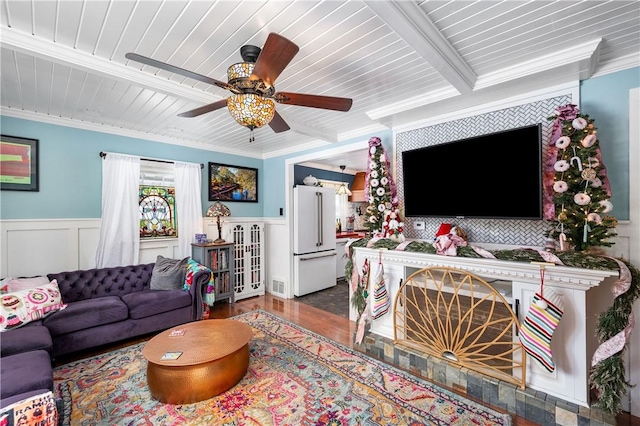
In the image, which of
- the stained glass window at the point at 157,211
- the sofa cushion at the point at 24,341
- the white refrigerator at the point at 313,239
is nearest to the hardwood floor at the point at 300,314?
the white refrigerator at the point at 313,239

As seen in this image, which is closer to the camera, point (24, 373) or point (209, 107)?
point (24, 373)

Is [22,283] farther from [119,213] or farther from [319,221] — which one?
[319,221]

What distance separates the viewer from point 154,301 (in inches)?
128

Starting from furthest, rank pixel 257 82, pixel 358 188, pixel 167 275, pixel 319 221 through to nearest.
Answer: pixel 358 188 < pixel 319 221 < pixel 167 275 < pixel 257 82

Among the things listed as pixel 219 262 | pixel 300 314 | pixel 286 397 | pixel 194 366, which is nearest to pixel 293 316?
pixel 300 314

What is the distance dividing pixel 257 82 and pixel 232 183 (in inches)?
135

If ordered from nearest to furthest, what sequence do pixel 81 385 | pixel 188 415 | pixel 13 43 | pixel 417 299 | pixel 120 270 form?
pixel 13 43, pixel 188 415, pixel 81 385, pixel 417 299, pixel 120 270

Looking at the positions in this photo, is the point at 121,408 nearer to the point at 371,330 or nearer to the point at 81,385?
the point at 81,385

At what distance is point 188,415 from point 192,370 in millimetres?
287

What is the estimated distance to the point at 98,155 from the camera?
3570mm

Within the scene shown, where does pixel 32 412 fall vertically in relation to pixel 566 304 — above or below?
below

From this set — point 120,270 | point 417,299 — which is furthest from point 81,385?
point 417,299

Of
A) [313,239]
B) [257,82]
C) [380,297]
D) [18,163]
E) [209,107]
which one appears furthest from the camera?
[313,239]

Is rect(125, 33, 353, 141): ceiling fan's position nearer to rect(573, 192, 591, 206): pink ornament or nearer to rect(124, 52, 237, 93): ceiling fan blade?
rect(124, 52, 237, 93): ceiling fan blade
